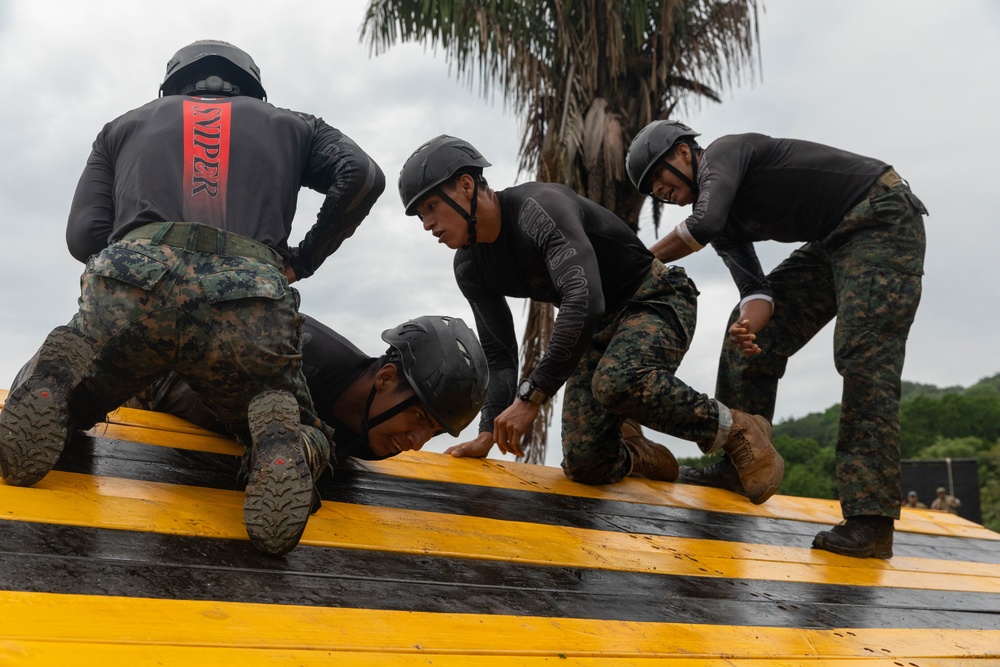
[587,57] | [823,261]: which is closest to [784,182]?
[823,261]

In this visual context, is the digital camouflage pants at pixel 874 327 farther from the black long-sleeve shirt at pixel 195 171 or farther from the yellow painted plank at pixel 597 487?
the black long-sleeve shirt at pixel 195 171

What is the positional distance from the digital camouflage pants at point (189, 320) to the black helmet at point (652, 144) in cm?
219

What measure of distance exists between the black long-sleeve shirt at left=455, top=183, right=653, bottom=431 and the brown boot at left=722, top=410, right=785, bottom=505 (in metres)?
0.74

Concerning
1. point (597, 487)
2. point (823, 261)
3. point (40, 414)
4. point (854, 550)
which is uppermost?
point (823, 261)

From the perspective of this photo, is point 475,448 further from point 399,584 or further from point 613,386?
point 399,584

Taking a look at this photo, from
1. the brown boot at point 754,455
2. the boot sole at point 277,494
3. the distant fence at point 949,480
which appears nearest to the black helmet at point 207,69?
the boot sole at point 277,494

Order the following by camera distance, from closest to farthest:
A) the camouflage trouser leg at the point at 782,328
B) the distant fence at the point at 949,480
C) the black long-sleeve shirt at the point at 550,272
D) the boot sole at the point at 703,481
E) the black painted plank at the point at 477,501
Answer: the black painted plank at the point at 477,501 < the black long-sleeve shirt at the point at 550,272 < the camouflage trouser leg at the point at 782,328 < the boot sole at the point at 703,481 < the distant fence at the point at 949,480

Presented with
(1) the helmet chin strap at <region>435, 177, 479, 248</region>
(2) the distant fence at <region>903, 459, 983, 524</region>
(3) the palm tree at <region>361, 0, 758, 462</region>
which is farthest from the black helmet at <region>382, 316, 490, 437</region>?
(2) the distant fence at <region>903, 459, 983, 524</region>

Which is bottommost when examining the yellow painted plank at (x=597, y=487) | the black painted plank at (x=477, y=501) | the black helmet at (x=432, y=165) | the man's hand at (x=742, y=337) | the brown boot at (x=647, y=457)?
the black painted plank at (x=477, y=501)

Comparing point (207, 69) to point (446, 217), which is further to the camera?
point (446, 217)

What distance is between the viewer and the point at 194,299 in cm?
207

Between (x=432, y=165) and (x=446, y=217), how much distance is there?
210 mm

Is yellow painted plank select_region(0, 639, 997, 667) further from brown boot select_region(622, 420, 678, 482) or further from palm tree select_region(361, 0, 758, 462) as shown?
palm tree select_region(361, 0, 758, 462)

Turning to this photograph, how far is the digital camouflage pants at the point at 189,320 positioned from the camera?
207 centimetres
